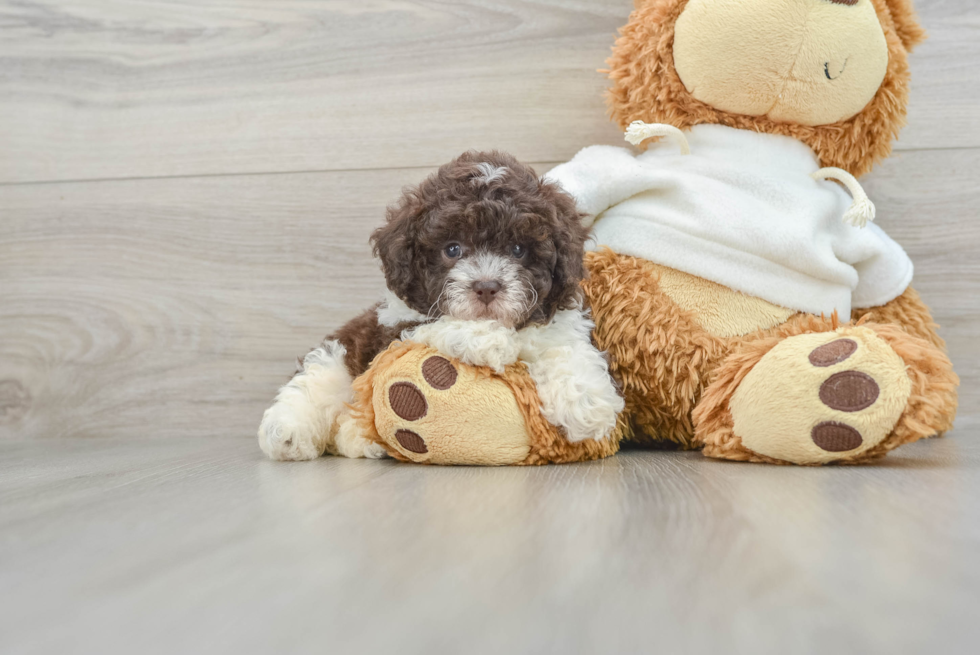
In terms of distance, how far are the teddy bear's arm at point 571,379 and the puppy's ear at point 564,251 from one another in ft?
0.12

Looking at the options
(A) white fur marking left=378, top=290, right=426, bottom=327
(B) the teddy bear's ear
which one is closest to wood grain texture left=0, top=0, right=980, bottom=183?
(B) the teddy bear's ear

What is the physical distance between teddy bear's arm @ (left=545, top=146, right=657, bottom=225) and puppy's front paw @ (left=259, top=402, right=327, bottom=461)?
50 centimetres

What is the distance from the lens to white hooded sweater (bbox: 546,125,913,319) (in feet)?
3.50

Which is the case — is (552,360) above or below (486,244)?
below

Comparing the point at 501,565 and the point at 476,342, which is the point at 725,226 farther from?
the point at 501,565

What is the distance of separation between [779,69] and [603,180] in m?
0.29

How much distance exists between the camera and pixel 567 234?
3.04 feet

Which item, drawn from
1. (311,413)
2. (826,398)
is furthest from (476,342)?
(826,398)

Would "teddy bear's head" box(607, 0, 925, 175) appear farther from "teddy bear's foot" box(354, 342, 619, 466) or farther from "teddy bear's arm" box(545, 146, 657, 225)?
"teddy bear's foot" box(354, 342, 619, 466)

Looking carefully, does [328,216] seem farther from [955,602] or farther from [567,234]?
[955,602]

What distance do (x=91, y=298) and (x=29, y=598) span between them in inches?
45.6

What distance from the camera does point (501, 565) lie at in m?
0.48

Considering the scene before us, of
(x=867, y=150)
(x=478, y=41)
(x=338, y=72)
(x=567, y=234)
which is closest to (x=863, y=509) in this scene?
(x=567, y=234)

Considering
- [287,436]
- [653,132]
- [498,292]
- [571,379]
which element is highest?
[653,132]
